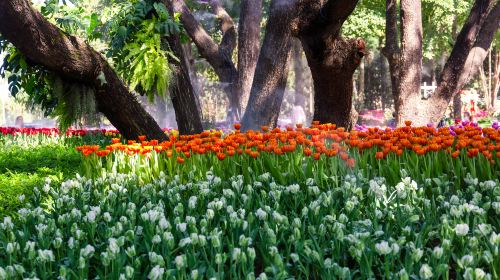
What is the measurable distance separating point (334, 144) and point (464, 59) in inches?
234

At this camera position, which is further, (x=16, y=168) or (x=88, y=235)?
(x=16, y=168)

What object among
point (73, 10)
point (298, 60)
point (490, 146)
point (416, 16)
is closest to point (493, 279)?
point (490, 146)

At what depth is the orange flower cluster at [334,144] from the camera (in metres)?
5.33

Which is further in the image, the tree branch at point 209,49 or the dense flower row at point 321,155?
the tree branch at point 209,49

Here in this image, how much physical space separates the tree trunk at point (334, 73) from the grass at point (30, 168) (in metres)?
3.16

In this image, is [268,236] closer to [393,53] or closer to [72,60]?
[72,60]

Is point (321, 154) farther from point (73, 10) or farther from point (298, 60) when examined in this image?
point (298, 60)

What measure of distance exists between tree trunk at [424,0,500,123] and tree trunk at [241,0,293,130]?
9.59ft

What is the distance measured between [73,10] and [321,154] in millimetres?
4466

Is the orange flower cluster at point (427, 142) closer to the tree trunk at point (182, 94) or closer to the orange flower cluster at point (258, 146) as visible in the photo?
the orange flower cluster at point (258, 146)

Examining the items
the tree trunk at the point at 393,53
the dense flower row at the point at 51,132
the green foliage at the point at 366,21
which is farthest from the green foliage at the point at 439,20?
the dense flower row at the point at 51,132

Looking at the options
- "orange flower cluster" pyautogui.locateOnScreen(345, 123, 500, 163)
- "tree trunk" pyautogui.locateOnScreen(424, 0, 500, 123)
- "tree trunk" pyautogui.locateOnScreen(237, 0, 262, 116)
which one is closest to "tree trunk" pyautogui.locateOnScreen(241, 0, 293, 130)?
"tree trunk" pyautogui.locateOnScreen(424, 0, 500, 123)

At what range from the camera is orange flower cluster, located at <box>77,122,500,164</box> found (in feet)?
17.5

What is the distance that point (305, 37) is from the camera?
7.18m
